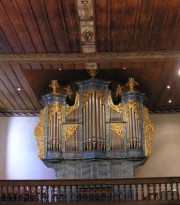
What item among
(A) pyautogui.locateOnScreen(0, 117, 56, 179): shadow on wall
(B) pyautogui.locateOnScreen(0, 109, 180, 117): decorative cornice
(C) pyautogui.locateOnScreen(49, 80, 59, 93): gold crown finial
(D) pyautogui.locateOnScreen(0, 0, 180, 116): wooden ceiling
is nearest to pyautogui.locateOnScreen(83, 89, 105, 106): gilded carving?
(D) pyautogui.locateOnScreen(0, 0, 180, 116): wooden ceiling

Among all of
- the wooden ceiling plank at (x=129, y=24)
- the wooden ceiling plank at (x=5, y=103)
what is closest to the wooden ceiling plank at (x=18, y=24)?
the wooden ceiling plank at (x=129, y=24)

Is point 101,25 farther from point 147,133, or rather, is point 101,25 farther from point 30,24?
point 147,133

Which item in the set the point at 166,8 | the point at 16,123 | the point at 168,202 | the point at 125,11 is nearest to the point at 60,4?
the point at 125,11

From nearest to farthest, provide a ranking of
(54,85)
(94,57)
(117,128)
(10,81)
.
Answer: (94,57), (10,81), (117,128), (54,85)

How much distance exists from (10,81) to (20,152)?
3.44 m

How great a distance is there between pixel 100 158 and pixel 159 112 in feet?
12.0

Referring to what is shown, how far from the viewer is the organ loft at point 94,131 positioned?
12547 millimetres

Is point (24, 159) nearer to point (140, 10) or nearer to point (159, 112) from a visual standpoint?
point (159, 112)

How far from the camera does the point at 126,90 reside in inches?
524

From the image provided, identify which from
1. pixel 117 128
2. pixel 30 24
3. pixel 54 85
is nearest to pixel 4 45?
pixel 30 24

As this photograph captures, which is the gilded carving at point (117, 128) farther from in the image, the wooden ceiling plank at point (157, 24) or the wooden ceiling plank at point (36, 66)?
the wooden ceiling plank at point (157, 24)

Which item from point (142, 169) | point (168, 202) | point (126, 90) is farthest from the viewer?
point (142, 169)

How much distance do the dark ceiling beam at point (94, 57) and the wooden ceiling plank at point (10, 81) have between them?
0.77m

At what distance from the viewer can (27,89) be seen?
42.7 ft
